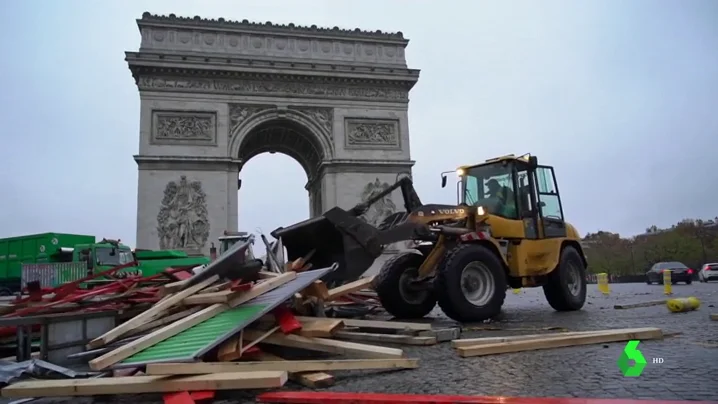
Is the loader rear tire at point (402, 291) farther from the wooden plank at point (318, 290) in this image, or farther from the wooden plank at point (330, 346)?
the wooden plank at point (330, 346)

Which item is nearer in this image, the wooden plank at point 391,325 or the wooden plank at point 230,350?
the wooden plank at point 230,350

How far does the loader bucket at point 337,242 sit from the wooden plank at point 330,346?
229 cm

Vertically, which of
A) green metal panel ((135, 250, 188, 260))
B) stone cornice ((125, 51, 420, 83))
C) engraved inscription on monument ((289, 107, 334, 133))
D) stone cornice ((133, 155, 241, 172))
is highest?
stone cornice ((125, 51, 420, 83))

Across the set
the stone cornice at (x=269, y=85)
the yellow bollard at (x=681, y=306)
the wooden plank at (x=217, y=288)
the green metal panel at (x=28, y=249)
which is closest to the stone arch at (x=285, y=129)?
the stone cornice at (x=269, y=85)

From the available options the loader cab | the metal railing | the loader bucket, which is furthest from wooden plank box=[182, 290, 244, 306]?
the metal railing

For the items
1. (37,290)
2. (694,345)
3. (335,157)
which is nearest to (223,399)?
(37,290)

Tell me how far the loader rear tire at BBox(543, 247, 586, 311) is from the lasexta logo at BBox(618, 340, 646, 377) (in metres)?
3.25

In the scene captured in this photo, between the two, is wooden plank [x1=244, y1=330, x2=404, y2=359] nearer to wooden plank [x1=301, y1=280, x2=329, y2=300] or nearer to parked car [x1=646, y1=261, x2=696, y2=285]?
wooden plank [x1=301, y1=280, x2=329, y2=300]

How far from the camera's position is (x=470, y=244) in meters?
6.25

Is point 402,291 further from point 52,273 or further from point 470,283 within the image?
point 52,273

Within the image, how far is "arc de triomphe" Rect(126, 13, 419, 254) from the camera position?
21.3 meters

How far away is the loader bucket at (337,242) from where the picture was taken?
630 centimetres

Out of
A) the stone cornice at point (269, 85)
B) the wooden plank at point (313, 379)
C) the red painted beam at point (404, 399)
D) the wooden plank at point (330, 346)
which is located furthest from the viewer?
the stone cornice at point (269, 85)

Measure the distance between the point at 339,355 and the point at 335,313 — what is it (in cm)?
249
